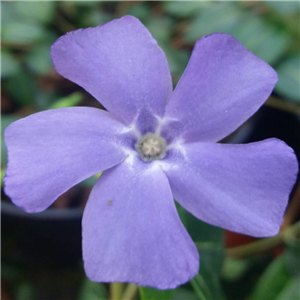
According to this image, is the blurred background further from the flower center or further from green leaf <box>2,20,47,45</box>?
the flower center

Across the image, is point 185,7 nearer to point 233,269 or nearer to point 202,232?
point 202,232

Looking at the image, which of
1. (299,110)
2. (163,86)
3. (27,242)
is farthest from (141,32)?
(27,242)

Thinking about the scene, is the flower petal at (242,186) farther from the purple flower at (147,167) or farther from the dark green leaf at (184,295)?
the dark green leaf at (184,295)

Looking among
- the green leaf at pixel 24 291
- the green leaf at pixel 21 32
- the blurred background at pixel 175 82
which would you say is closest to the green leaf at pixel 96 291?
the blurred background at pixel 175 82

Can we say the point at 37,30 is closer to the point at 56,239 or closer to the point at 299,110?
the point at 56,239

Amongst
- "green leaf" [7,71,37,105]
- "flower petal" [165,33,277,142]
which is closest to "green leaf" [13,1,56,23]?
"green leaf" [7,71,37,105]

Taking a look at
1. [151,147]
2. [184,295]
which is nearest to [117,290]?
[184,295]
